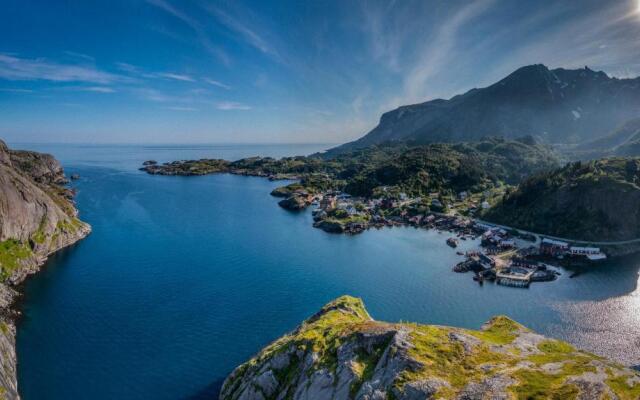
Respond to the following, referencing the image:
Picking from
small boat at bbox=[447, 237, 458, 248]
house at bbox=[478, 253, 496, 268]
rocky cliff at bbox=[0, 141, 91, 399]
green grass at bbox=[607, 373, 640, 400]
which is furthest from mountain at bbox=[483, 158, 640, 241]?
rocky cliff at bbox=[0, 141, 91, 399]

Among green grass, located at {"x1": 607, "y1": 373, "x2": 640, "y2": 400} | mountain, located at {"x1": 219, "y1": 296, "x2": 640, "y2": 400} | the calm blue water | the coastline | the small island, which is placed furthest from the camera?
the small island

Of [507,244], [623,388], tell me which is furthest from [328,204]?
[623,388]

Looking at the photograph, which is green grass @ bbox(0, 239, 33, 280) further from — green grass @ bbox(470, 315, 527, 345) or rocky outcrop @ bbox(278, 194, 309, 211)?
rocky outcrop @ bbox(278, 194, 309, 211)

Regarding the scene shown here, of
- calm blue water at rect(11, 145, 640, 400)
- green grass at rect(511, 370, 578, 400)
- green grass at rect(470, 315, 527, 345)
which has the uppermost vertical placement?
green grass at rect(511, 370, 578, 400)

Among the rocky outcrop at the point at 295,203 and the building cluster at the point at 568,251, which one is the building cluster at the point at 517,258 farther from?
the rocky outcrop at the point at 295,203

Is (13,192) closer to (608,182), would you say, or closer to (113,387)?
(113,387)

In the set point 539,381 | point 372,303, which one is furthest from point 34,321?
point 539,381

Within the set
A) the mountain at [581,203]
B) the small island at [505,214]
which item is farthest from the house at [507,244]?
the mountain at [581,203]
